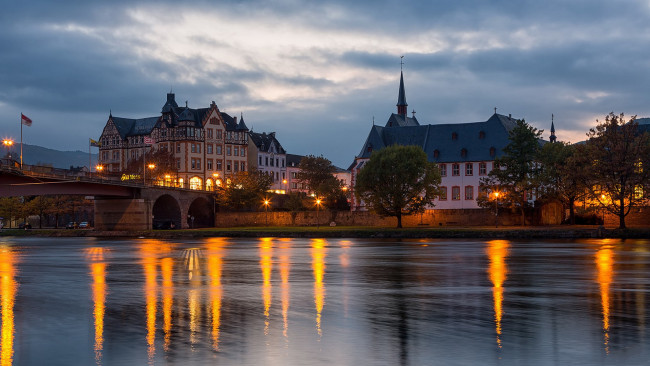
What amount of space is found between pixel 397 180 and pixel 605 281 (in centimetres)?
6650

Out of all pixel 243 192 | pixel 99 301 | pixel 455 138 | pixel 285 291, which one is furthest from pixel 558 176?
pixel 99 301

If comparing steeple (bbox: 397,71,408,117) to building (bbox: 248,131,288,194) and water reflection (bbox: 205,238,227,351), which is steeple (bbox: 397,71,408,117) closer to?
building (bbox: 248,131,288,194)

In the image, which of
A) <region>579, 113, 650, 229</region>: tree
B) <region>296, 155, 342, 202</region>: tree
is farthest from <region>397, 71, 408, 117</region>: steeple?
<region>579, 113, 650, 229</region>: tree

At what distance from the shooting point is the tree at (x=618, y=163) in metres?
77.1

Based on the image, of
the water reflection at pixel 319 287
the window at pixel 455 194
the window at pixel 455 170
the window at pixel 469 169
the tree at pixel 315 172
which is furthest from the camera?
the tree at pixel 315 172

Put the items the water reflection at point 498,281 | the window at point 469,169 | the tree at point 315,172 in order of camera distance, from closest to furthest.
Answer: the water reflection at point 498,281 → the window at point 469,169 → the tree at point 315,172

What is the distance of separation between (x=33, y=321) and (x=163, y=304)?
424 centimetres

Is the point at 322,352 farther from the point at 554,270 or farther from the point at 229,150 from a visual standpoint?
the point at 229,150

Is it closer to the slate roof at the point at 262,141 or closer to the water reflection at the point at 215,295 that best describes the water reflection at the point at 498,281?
the water reflection at the point at 215,295

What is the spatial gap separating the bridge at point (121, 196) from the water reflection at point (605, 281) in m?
60.1

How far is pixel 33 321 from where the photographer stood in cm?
1927

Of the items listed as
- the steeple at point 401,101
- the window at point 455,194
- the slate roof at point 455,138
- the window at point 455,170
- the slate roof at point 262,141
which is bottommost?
the window at point 455,194

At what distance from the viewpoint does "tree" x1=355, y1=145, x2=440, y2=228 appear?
313 ft

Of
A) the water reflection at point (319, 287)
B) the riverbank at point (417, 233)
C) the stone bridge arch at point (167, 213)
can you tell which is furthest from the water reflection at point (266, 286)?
the stone bridge arch at point (167, 213)
